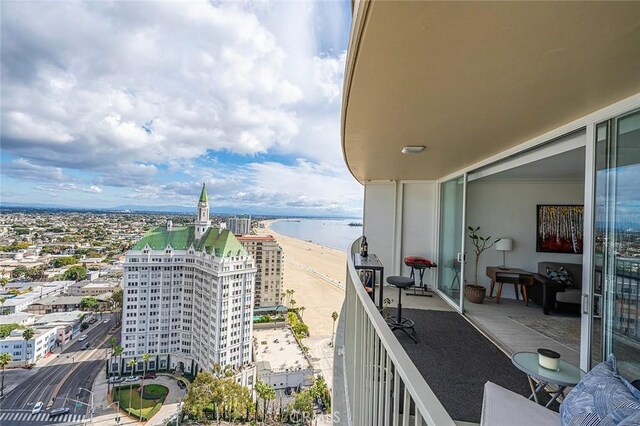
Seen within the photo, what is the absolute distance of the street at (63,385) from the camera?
29.5 feet

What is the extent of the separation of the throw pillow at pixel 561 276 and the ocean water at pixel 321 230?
1985 centimetres

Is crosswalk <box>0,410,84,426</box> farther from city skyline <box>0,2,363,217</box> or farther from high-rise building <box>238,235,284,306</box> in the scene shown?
high-rise building <box>238,235,284,306</box>

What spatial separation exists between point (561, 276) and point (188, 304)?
1301 centimetres

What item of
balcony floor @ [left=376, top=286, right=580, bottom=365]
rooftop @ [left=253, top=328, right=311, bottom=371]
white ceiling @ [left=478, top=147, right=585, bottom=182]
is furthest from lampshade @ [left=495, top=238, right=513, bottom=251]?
rooftop @ [left=253, top=328, right=311, bottom=371]

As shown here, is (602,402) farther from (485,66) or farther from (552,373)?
(485,66)

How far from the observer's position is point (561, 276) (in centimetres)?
475

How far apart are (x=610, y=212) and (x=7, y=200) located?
58.6ft

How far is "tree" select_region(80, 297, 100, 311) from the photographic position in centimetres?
1152

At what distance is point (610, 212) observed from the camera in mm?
1998

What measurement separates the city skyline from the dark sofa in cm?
401

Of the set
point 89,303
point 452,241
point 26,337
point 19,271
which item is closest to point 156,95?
point 19,271

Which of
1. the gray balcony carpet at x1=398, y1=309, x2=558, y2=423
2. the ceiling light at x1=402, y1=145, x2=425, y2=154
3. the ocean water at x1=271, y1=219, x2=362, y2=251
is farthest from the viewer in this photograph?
the ocean water at x1=271, y1=219, x2=362, y2=251

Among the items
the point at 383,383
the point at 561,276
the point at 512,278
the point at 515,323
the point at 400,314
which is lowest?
the point at 515,323

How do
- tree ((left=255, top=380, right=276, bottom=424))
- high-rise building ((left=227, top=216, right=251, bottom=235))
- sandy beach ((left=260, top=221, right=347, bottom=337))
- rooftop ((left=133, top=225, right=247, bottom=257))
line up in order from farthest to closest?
high-rise building ((left=227, top=216, right=251, bottom=235)) → sandy beach ((left=260, top=221, right=347, bottom=337)) → rooftop ((left=133, top=225, right=247, bottom=257)) → tree ((left=255, top=380, right=276, bottom=424))
